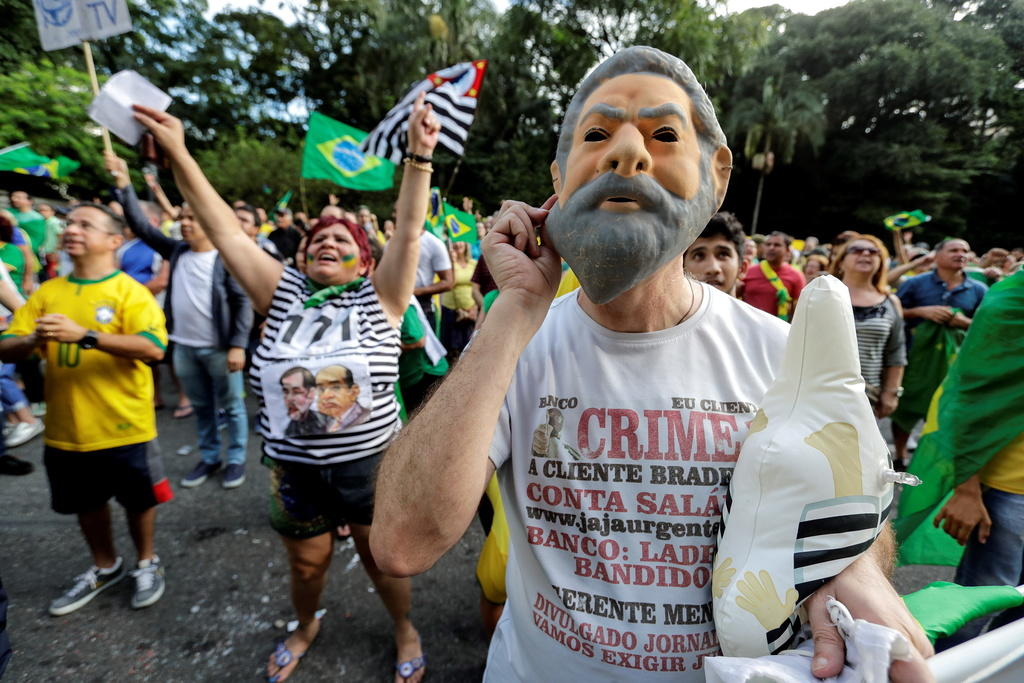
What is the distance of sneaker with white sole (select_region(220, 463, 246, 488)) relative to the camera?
3.86 metres

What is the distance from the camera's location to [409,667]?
226 cm

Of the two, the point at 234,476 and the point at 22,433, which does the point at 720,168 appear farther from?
the point at 22,433

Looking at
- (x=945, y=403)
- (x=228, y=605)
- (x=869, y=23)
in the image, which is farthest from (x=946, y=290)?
(x=869, y=23)

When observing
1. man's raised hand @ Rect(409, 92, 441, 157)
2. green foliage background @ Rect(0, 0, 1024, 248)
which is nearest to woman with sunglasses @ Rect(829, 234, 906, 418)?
man's raised hand @ Rect(409, 92, 441, 157)

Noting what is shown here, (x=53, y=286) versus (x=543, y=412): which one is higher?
(x=53, y=286)

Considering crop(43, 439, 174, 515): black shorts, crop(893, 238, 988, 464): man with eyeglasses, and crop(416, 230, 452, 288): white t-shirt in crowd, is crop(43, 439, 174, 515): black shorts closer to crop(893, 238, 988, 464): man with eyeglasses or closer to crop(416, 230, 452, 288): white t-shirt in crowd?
crop(416, 230, 452, 288): white t-shirt in crowd

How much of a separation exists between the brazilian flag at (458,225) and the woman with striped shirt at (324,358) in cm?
497

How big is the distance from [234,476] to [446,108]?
10.4ft

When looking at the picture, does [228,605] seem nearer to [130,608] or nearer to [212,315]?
[130,608]

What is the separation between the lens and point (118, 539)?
3.21 m

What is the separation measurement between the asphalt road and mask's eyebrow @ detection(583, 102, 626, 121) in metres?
2.37

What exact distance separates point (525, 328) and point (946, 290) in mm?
5183

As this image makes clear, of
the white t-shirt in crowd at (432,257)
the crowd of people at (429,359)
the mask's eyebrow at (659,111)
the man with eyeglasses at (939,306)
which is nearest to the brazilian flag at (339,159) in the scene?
the white t-shirt in crowd at (432,257)

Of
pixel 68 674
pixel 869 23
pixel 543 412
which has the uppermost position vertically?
pixel 869 23
